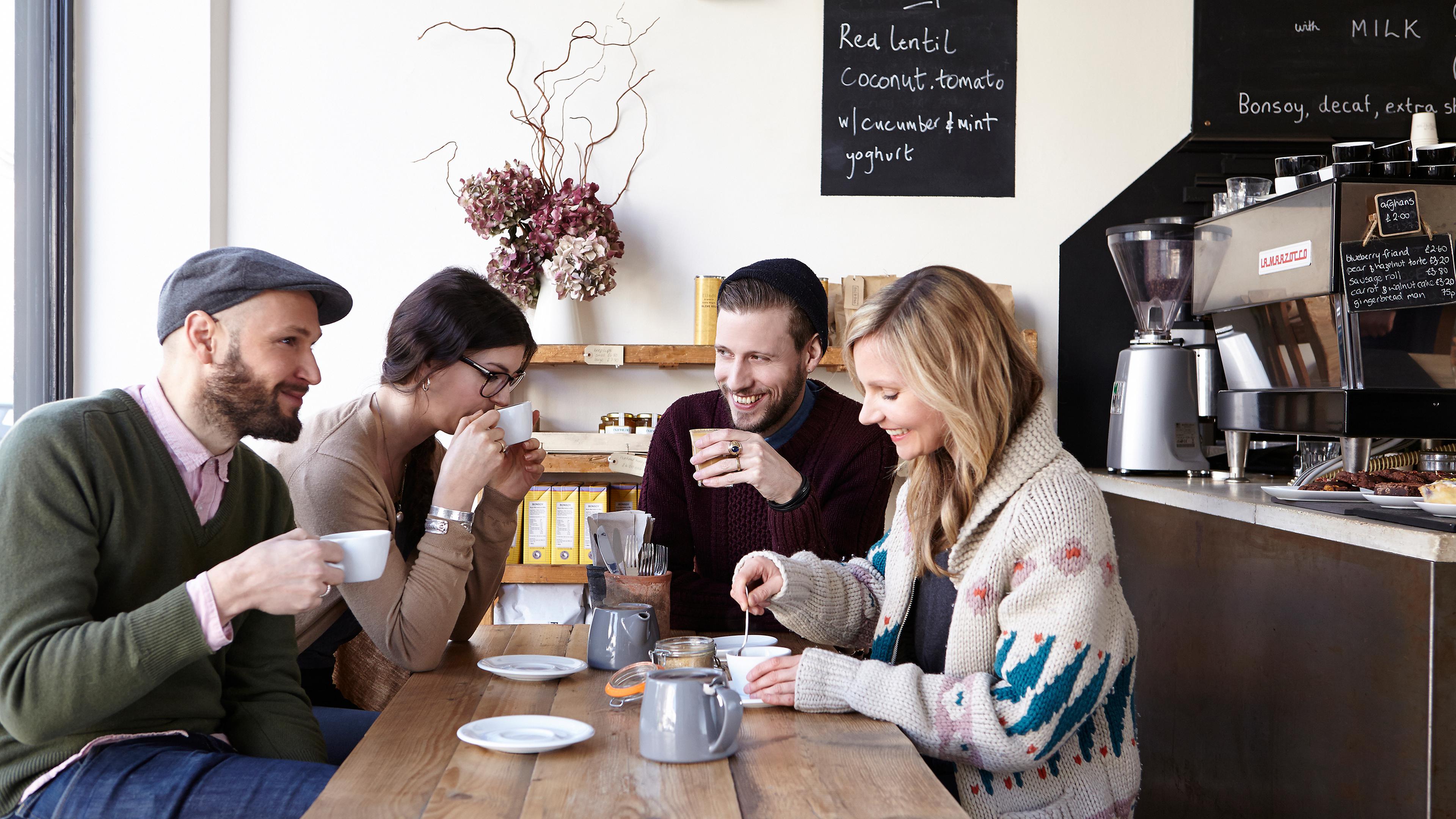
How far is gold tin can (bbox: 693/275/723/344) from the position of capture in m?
3.17

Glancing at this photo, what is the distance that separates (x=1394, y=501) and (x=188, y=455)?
1.99 meters

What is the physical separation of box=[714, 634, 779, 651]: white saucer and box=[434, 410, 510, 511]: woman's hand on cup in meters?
0.46

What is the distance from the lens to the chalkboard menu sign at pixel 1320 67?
3291mm

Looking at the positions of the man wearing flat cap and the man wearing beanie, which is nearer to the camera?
the man wearing flat cap

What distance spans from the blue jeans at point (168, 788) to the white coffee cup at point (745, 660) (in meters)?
0.54

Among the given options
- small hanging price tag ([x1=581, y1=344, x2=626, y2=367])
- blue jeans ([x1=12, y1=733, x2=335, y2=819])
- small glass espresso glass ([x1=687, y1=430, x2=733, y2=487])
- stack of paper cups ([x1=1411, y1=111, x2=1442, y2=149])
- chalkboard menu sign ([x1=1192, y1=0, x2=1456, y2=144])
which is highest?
chalkboard menu sign ([x1=1192, y1=0, x2=1456, y2=144])

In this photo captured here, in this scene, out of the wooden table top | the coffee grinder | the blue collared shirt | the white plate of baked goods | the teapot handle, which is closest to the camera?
the wooden table top

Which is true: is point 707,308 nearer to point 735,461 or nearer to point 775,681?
point 735,461

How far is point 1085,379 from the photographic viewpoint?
339 cm

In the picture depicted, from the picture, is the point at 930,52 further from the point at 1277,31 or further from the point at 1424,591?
the point at 1424,591

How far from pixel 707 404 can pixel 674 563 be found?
0.36 meters

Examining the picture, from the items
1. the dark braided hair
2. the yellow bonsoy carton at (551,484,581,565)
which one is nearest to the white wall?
the yellow bonsoy carton at (551,484,581,565)

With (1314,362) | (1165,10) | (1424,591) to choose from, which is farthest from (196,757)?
(1165,10)

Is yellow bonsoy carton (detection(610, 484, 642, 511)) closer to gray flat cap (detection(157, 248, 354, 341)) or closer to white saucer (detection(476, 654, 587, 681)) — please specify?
white saucer (detection(476, 654, 587, 681))
